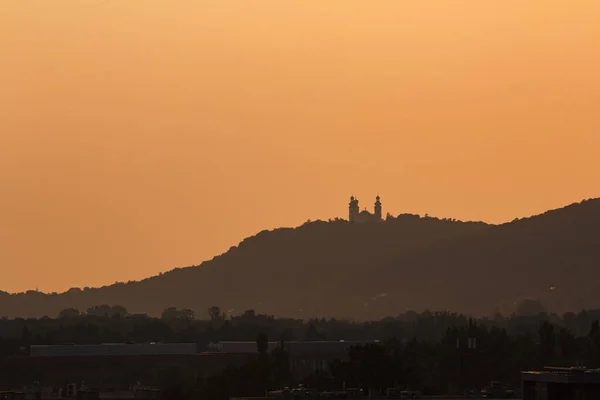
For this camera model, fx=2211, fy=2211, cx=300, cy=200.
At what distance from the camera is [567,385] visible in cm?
13425

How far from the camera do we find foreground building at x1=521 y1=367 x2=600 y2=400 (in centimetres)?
13225

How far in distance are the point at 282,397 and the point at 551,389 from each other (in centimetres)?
5809

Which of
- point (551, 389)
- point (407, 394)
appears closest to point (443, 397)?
point (407, 394)

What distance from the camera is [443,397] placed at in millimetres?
194000

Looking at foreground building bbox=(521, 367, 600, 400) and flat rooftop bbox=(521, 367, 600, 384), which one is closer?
flat rooftop bbox=(521, 367, 600, 384)

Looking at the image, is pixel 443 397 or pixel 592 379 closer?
pixel 592 379

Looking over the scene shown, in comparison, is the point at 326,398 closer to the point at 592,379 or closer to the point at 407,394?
the point at 407,394

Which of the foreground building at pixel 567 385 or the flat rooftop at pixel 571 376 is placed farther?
the foreground building at pixel 567 385

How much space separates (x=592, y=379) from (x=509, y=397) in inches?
2455

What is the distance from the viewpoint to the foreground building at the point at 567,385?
132m

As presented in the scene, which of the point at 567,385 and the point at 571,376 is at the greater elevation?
the point at 571,376

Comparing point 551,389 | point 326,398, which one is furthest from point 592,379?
point 326,398

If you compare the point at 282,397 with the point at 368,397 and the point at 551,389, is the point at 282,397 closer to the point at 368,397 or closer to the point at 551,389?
the point at 368,397

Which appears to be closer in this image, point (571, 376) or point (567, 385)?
point (571, 376)
